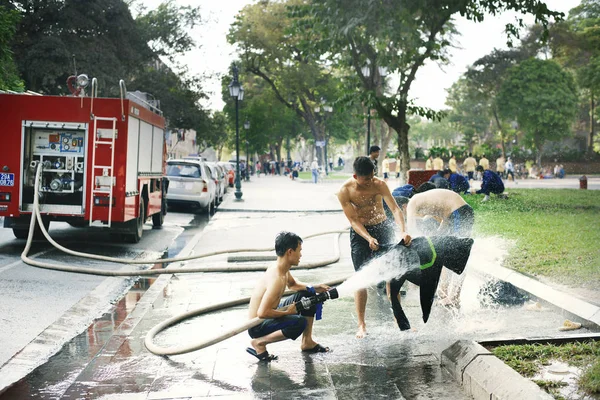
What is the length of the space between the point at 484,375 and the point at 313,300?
148 centimetres

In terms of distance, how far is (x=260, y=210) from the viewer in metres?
24.5

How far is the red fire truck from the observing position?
1238 cm

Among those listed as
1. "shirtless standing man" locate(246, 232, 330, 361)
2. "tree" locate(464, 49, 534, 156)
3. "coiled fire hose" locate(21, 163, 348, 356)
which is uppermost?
"tree" locate(464, 49, 534, 156)

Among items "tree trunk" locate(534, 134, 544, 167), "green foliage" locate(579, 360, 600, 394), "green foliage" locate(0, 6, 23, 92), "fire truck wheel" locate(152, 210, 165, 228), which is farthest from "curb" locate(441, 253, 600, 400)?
"tree trunk" locate(534, 134, 544, 167)

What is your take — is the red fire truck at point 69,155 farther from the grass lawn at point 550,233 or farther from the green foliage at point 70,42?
the green foliage at point 70,42

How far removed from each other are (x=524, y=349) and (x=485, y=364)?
0.65 metres

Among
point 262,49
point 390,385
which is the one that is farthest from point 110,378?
point 262,49

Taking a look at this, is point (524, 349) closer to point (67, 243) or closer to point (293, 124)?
point (67, 243)

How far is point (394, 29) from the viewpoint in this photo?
19.5 meters

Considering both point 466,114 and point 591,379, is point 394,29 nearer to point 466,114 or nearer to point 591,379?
point 591,379

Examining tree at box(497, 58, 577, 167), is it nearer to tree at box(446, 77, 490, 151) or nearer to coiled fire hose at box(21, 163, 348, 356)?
tree at box(446, 77, 490, 151)

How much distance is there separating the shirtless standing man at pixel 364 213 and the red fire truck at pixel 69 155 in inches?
257

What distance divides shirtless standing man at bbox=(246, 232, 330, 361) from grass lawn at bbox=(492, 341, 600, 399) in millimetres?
1532

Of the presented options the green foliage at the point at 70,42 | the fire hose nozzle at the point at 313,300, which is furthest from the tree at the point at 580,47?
the fire hose nozzle at the point at 313,300
